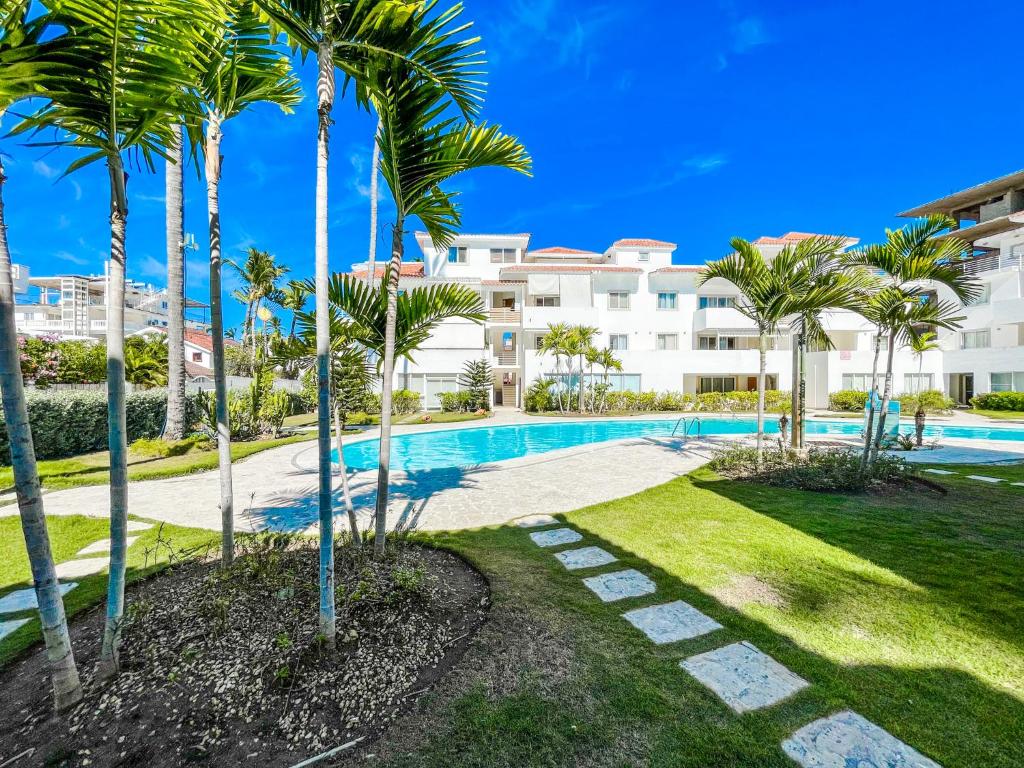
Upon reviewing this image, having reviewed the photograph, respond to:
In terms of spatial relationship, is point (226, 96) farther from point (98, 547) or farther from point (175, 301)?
point (175, 301)

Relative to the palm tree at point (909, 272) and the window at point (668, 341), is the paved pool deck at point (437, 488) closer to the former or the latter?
the palm tree at point (909, 272)

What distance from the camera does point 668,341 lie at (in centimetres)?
3050

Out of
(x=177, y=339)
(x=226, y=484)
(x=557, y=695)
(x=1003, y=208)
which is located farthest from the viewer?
(x=1003, y=208)

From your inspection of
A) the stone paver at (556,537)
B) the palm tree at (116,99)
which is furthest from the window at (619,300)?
the palm tree at (116,99)

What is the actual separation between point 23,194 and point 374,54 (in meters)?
2.20

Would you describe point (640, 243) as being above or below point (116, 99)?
above

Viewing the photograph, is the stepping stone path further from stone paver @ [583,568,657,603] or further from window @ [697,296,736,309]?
window @ [697,296,736,309]

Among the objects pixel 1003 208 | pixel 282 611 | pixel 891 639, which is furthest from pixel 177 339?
pixel 1003 208

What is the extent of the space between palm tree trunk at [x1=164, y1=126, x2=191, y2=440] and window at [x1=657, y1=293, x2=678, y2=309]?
26984 millimetres

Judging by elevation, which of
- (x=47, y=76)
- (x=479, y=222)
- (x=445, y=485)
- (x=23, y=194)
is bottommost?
(x=445, y=485)

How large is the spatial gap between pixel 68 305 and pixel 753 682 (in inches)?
2396

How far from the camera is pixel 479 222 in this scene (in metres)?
33.4

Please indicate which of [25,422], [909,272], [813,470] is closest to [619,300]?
[909,272]

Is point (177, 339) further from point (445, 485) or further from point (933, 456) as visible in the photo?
point (933, 456)
